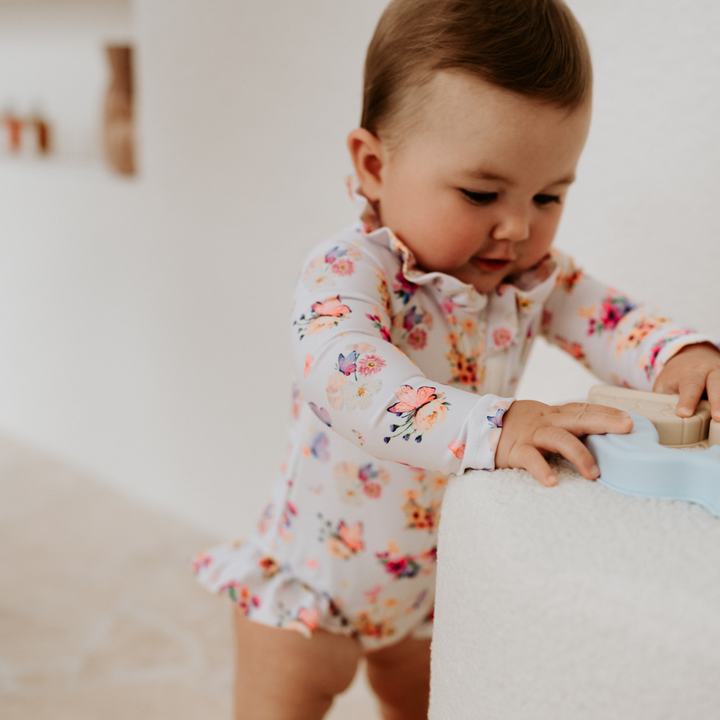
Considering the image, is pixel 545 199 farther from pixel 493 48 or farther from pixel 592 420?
pixel 592 420

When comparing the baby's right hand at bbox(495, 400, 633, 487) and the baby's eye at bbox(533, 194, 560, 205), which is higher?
the baby's eye at bbox(533, 194, 560, 205)

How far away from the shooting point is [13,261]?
2143mm

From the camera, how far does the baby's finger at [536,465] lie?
0.43 metres

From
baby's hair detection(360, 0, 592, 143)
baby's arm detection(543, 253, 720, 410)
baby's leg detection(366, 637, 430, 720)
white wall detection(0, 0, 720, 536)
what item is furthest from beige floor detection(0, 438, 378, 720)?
baby's hair detection(360, 0, 592, 143)

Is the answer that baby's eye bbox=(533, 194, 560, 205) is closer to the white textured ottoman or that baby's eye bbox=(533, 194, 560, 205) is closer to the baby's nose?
the baby's nose

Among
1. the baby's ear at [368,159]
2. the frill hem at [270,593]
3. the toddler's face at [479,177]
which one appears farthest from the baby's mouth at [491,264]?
the frill hem at [270,593]

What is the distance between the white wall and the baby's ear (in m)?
0.43

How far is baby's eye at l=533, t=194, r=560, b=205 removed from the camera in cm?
65

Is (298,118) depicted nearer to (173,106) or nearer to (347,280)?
(173,106)

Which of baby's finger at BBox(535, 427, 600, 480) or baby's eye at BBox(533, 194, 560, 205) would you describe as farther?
baby's eye at BBox(533, 194, 560, 205)

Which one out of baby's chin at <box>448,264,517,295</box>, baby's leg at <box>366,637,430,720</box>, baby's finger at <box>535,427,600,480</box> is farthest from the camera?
baby's leg at <box>366,637,430,720</box>

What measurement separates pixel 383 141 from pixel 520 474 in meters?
0.37

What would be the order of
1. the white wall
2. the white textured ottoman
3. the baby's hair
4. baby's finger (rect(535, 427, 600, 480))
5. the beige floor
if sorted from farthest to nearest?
the beige floor < the white wall < the baby's hair < baby's finger (rect(535, 427, 600, 480)) < the white textured ottoman

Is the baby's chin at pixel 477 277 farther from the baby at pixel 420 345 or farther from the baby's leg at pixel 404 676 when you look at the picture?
the baby's leg at pixel 404 676
